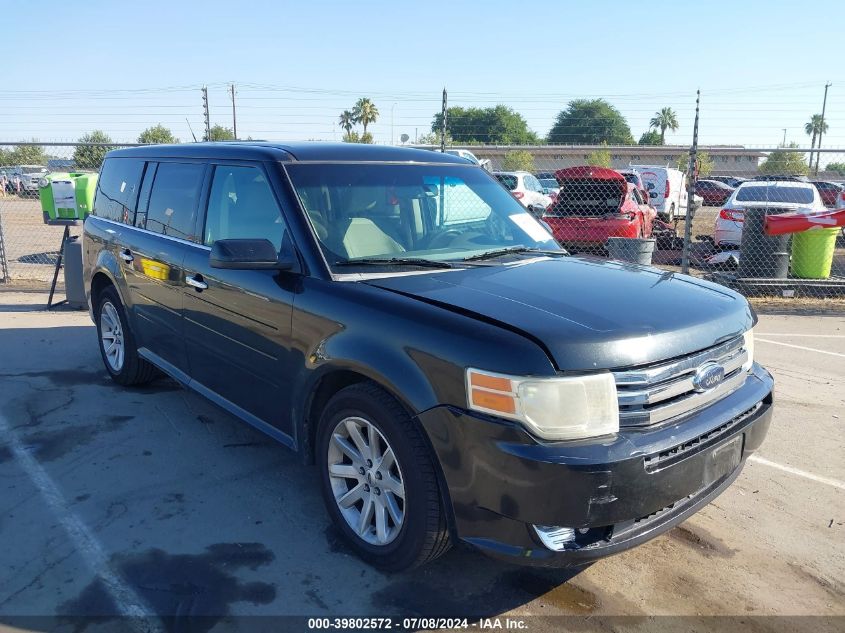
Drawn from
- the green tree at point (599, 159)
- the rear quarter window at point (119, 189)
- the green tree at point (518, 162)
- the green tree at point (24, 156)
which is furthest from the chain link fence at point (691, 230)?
the green tree at point (518, 162)

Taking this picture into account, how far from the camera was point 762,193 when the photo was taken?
1347 cm

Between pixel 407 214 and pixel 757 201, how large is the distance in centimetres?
1152

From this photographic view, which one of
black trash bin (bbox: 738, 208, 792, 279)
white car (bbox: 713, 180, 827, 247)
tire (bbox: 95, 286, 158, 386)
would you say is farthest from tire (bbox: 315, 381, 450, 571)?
white car (bbox: 713, 180, 827, 247)

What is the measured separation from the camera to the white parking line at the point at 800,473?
4.05 meters

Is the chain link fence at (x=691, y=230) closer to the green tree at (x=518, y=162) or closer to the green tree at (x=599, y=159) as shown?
the green tree at (x=599, y=159)

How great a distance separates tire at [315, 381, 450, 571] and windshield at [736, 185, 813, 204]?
12.2 metres

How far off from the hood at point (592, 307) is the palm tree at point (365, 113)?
275ft

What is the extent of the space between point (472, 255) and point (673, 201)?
19.6 m

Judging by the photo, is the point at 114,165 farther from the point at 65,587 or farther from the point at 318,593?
the point at 318,593

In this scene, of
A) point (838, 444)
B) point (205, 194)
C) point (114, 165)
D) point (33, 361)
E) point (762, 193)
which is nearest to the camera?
point (205, 194)

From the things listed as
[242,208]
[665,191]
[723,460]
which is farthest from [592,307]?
[665,191]

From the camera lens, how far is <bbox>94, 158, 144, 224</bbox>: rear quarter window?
509 centimetres

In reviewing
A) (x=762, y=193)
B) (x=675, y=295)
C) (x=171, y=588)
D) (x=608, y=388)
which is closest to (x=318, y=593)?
(x=171, y=588)

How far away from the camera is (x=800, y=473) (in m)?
4.17
